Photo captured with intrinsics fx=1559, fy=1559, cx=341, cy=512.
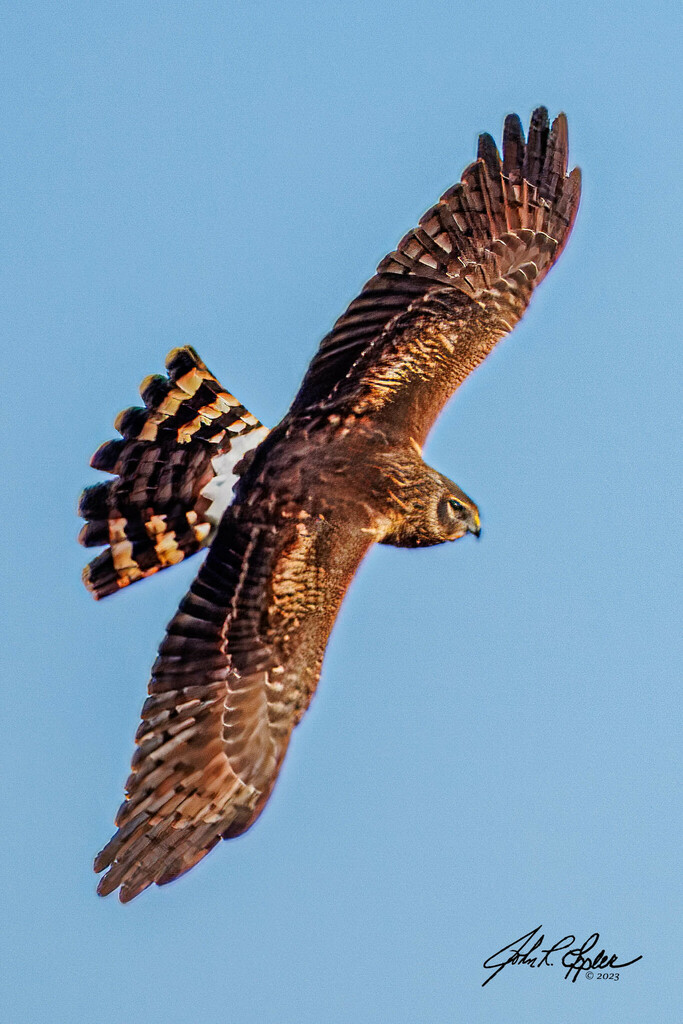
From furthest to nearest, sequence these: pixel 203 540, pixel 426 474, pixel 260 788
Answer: pixel 203 540 → pixel 426 474 → pixel 260 788

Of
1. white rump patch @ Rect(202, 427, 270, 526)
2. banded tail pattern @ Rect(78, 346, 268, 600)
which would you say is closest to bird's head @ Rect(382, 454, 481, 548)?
white rump patch @ Rect(202, 427, 270, 526)

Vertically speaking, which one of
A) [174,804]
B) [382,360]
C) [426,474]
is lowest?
[174,804]

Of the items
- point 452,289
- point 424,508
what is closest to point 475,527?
point 424,508

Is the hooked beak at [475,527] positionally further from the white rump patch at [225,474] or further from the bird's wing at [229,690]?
the white rump patch at [225,474]

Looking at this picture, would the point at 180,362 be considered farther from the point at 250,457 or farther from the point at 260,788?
the point at 260,788

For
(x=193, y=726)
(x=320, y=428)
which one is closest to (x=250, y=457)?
(x=320, y=428)

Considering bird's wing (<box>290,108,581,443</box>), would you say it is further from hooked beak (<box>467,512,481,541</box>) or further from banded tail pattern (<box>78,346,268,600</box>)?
banded tail pattern (<box>78,346,268,600</box>)

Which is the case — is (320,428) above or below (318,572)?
above
